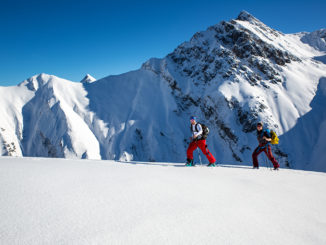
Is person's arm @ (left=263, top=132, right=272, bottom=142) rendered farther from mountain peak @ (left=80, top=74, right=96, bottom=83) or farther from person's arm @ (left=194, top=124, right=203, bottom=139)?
mountain peak @ (left=80, top=74, right=96, bottom=83)

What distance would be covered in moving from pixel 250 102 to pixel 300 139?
11.3 meters

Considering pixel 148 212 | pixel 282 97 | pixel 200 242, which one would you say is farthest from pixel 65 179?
pixel 282 97

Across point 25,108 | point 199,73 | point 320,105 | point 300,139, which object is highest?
point 199,73

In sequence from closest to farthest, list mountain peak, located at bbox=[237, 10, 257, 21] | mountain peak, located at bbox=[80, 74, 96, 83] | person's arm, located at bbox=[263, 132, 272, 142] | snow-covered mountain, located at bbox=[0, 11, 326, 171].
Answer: person's arm, located at bbox=[263, 132, 272, 142]
snow-covered mountain, located at bbox=[0, 11, 326, 171]
mountain peak, located at bbox=[237, 10, 257, 21]
mountain peak, located at bbox=[80, 74, 96, 83]

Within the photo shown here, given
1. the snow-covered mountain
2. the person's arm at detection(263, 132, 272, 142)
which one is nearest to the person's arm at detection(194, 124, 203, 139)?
the person's arm at detection(263, 132, 272, 142)

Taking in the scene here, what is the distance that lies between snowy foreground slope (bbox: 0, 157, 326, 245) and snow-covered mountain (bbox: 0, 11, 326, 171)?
112 feet

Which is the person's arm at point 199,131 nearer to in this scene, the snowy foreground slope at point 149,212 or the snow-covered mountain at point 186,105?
the snowy foreground slope at point 149,212

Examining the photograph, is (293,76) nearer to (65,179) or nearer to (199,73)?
(199,73)

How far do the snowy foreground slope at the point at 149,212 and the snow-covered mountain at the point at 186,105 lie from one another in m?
34.3

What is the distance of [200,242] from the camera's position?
162 centimetres

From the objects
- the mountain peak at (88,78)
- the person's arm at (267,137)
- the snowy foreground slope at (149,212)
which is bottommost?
the snowy foreground slope at (149,212)

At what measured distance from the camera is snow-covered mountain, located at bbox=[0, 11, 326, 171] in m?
36.0

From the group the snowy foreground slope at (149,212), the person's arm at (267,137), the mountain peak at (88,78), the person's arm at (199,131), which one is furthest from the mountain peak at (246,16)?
the snowy foreground slope at (149,212)

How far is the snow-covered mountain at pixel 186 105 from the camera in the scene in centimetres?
3600
